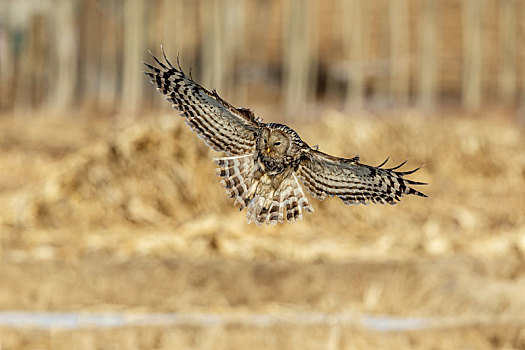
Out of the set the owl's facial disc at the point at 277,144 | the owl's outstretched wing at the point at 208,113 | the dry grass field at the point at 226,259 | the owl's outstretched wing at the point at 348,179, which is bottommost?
the dry grass field at the point at 226,259

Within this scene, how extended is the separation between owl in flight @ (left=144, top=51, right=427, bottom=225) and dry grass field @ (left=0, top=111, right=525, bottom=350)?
459 cm

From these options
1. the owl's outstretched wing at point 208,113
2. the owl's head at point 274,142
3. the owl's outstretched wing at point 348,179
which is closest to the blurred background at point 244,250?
the owl's outstretched wing at point 208,113

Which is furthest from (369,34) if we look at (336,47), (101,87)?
(101,87)

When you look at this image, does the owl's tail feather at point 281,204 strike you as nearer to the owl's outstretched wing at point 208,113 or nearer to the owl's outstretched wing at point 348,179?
the owl's outstretched wing at point 348,179

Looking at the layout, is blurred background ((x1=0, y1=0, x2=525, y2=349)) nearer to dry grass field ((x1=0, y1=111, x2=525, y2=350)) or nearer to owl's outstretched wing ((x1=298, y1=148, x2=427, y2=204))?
dry grass field ((x1=0, y1=111, x2=525, y2=350))

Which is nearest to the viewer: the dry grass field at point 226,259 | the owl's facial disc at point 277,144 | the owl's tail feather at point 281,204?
the owl's tail feather at point 281,204

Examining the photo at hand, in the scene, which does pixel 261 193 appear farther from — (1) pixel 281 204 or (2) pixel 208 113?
(2) pixel 208 113

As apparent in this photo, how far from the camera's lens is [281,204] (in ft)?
7.14

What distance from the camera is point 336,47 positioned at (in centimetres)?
3244

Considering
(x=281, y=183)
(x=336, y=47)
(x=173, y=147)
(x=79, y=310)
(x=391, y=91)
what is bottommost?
(x=79, y=310)

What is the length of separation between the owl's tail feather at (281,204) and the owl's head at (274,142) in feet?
0.43

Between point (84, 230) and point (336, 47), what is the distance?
2532cm

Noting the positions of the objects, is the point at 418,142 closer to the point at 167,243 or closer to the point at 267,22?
the point at 167,243

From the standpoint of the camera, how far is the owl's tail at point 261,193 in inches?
82.2
